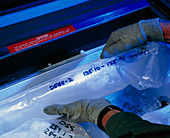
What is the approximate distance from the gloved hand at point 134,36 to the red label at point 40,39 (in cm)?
27

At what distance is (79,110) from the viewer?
804mm

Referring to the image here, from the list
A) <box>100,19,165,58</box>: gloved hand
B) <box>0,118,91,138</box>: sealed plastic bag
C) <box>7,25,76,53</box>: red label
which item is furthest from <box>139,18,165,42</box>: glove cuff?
<box>0,118,91,138</box>: sealed plastic bag

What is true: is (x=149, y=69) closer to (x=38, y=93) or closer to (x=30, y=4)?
(x=38, y=93)

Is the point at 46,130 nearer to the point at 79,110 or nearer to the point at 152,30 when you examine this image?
the point at 79,110

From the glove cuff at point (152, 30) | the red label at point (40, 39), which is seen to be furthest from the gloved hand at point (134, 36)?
the red label at point (40, 39)

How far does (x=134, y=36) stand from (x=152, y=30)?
0.33 feet

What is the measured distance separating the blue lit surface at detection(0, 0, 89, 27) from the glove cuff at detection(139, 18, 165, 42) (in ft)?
1.56

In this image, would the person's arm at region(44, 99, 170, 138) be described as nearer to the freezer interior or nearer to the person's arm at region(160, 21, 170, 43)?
the freezer interior

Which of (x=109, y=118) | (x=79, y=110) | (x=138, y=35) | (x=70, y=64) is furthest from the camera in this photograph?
(x=70, y=64)

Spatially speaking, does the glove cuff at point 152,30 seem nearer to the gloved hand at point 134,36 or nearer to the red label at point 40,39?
the gloved hand at point 134,36

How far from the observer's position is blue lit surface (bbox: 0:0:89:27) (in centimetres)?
93

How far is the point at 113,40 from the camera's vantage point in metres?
0.96

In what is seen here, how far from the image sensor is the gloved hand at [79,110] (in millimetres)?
770

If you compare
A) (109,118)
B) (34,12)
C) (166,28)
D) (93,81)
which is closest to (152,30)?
(166,28)
